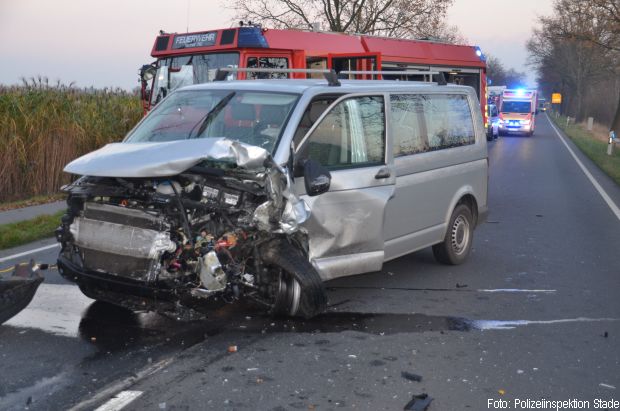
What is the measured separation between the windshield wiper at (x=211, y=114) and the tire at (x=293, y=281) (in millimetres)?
1425

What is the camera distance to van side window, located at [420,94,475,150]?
7742mm

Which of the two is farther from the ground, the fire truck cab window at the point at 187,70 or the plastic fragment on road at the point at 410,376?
the fire truck cab window at the point at 187,70

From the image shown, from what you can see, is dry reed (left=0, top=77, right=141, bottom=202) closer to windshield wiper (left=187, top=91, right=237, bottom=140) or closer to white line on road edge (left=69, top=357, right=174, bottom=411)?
windshield wiper (left=187, top=91, right=237, bottom=140)

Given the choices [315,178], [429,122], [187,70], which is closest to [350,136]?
[315,178]

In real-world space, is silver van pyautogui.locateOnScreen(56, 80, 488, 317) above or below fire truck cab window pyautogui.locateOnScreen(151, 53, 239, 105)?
below

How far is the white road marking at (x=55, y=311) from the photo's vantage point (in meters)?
5.76

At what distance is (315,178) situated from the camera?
5785 mm

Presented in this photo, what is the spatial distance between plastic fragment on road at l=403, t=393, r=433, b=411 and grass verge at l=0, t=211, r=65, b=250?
641cm

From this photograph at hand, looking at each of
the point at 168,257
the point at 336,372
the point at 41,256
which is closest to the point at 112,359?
the point at 168,257

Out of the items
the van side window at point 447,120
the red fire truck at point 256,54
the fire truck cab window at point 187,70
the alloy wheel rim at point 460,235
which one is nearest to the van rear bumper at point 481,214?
the alloy wheel rim at point 460,235

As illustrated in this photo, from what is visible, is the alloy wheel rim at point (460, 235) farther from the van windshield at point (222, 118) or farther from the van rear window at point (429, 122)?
the van windshield at point (222, 118)

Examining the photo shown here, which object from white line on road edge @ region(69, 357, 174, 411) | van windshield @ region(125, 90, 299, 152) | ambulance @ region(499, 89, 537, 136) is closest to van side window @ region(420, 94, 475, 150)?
van windshield @ region(125, 90, 299, 152)

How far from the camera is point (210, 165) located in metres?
5.46

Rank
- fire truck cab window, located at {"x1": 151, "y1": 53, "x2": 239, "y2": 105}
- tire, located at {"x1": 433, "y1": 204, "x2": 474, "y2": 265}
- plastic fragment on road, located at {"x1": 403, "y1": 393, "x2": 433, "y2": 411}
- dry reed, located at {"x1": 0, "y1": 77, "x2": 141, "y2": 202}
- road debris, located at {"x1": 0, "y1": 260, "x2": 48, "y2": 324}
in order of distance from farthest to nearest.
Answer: fire truck cab window, located at {"x1": 151, "y1": 53, "x2": 239, "y2": 105} < dry reed, located at {"x1": 0, "y1": 77, "x2": 141, "y2": 202} < tire, located at {"x1": 433, "y1": 204, "x2": 474, "y2": 265} < road debris, located at {"x1": 0, "y1": 260, "x2": 48, "y2": 324} < plastic fragment on road, located at {"x1": 403, "y1": 393, "x2": 433, "y2": 411}
